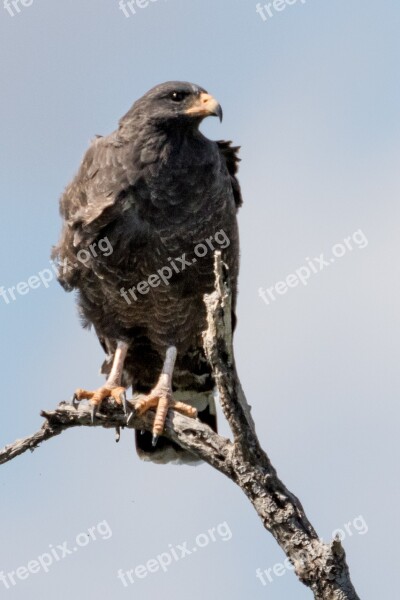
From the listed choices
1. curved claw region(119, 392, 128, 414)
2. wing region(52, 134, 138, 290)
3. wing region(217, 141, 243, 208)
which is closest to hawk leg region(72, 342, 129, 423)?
curved claw region(119, 392, 128, 414)

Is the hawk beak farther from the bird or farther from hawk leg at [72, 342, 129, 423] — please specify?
hawk leg at [72, 342, 129, 423]

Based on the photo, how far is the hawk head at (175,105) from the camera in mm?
8391

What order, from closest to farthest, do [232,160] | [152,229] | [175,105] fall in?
[152,229] → [175,105] → [232,160]

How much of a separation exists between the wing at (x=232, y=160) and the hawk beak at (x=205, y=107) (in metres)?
0.61

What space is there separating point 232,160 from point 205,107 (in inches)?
31.4

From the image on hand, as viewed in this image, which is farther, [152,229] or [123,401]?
[152,229]

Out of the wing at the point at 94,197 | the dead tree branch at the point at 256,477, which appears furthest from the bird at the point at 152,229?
the dead tree branch at the point at 256,477

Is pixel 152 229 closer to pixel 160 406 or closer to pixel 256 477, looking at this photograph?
pixel 160 406

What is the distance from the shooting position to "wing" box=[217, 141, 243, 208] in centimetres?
895

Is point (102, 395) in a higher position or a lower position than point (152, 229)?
lower

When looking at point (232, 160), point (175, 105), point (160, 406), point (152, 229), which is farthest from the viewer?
point (232, 160)

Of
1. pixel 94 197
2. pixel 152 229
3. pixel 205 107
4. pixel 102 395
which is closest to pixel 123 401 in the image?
pixel 102 395

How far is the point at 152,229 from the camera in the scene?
324 inches

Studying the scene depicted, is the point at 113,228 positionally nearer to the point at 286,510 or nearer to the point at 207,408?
the point at 207,408
